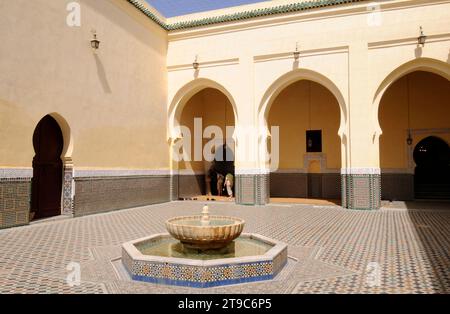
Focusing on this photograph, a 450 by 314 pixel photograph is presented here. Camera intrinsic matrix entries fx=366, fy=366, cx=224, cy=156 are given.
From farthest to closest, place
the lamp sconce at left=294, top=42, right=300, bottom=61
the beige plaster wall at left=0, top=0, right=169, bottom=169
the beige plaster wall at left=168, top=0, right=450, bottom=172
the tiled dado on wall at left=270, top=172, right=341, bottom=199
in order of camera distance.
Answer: the tiled dado on wall at left=270, top=172, right=341, bottom=199, the lamp sconce at left=294, top=42, right=300, bottom=61, the beige plaster wall at left=168, top=0, right=450, bottom=172, the beige plaster wall at left=0, top=0, right=169, bottom=169

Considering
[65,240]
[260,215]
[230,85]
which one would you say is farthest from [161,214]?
[230,85]

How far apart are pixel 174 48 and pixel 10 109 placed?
17.5ft

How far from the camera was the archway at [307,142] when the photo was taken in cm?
1078

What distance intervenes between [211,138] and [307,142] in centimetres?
314

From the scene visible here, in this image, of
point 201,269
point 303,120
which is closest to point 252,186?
point 303,120

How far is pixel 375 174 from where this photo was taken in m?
7.98

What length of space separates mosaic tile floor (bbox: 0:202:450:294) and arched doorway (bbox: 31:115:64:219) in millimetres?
527

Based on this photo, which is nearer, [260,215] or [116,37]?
[260,215]

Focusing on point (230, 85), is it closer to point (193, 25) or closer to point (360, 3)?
point (193, 25)

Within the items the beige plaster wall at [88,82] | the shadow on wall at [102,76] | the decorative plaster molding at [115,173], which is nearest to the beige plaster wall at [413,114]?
the beige plaster wall at [88,82]

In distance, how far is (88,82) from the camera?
7062mm

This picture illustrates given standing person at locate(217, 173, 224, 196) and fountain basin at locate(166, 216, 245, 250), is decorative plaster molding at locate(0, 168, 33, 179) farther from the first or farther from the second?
standing person at locate(217, 173, 224, 196)

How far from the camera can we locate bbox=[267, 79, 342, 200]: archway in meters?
10.8

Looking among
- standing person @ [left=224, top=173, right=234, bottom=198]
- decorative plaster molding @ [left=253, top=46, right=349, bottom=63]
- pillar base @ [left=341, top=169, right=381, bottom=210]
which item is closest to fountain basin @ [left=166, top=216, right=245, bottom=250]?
pillar base @ [left=341, top=169, right=381, bottom=210]
